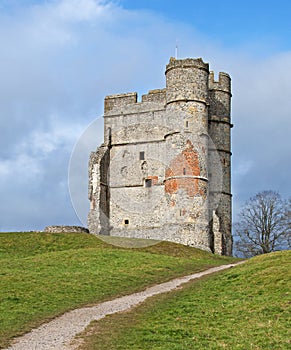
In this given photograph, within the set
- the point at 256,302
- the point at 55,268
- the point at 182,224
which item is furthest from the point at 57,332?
the point at 182,224

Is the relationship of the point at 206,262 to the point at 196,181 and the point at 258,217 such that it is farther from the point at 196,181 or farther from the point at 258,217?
the point at 258,217

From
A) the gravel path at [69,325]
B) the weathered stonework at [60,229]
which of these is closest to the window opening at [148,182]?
the weathered stonework at [60,229]

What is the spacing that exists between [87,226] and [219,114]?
1439cm

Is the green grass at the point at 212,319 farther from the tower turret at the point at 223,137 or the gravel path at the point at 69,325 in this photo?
the tower turret at the point at 223,137

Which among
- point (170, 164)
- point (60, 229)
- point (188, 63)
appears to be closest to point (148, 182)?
point (170, 164)

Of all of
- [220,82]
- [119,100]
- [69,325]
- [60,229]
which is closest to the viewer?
[69,325]

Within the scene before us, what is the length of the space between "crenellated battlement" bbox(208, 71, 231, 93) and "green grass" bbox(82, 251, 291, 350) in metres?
29.9

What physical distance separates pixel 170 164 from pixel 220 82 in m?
9.74

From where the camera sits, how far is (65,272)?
26.2 metres

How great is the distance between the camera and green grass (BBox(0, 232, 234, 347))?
18797 millimetres

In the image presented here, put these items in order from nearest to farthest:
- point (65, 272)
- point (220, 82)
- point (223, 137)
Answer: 1. point (65, 272)
2. point (223, 137)
3. point (220, 82)

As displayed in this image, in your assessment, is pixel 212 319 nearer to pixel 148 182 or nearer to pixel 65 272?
pixel 65 272

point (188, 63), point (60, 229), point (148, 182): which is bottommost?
point (60, 229)

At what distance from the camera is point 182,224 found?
44781 mm
